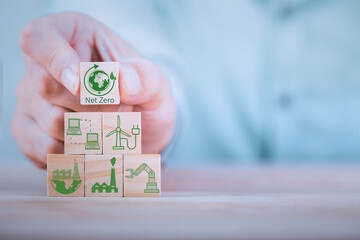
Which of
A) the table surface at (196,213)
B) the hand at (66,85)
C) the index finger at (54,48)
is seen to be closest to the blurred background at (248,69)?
the hand at (66,85)

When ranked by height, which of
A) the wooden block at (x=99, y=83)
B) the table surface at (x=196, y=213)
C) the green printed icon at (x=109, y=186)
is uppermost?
the wooden block at (x=99, y=83)

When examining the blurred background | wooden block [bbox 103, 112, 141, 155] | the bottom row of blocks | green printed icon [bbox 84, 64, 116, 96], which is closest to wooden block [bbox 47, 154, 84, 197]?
the bottom row of blocks

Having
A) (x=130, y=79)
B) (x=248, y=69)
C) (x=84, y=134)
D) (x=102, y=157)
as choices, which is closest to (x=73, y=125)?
(x=84, y=134)

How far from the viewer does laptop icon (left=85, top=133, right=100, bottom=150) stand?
3.82 feet

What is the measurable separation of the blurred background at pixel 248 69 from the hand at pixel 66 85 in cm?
23

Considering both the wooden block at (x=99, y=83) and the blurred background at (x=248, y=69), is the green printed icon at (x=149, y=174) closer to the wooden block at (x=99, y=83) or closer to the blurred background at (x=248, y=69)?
the wooden block at (x=99, y=83)

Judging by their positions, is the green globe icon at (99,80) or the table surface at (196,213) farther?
the green globe icon at (99,80)

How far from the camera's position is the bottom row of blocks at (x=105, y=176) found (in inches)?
45.0

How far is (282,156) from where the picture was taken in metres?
2.16

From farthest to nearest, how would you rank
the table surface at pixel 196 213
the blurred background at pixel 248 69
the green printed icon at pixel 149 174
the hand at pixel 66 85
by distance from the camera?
1. the blurred background at pixel 248 69
2. the hand at pixel 66 85
3. the green printed icon at pixel 149 174
4. the table surface at pixel 196 213

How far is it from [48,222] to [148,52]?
1.41 metres

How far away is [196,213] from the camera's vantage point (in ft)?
2.87

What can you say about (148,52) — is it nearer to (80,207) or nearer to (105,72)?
(105,72)

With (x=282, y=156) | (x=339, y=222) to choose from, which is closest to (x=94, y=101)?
(x=339, y=222)
